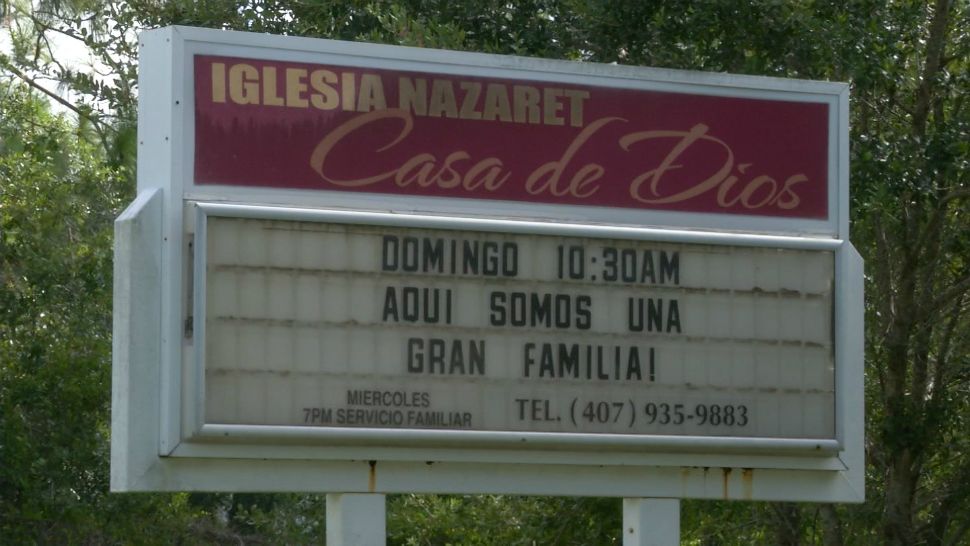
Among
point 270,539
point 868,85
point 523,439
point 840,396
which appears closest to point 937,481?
point 868,85

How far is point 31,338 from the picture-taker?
1756cm

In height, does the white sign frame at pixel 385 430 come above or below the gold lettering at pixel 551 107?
below

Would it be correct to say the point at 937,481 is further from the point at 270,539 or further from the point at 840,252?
the point at 270,539

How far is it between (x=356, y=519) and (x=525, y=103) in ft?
7.00

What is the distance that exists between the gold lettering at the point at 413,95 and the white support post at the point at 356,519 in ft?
5.89

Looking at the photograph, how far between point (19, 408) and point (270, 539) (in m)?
3.74

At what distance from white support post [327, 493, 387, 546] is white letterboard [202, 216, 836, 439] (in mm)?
406

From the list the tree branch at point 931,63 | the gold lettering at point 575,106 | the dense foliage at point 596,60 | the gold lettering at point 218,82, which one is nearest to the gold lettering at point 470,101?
the gold lettering at point 575,106

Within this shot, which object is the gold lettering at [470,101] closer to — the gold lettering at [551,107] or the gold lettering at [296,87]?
the gold lettering at [551,107]

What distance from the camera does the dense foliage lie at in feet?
36.4

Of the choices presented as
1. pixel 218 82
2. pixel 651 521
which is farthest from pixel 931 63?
pixel 218 82

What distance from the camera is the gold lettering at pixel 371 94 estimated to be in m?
7.05

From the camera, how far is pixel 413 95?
7.15m

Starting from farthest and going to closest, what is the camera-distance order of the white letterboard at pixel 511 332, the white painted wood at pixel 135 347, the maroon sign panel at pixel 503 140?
the maroon sign panel at pixel 503 140 → the white letterboard at pixel 511 332 → the white painted wood at pixel 135 347
